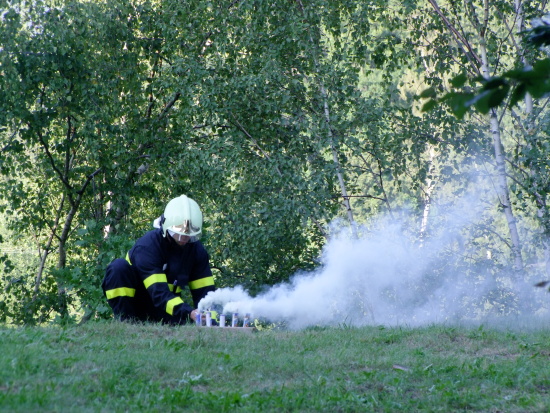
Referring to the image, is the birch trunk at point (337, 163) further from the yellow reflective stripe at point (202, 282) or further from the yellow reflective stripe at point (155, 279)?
the yellow reflective stripe at point (155, 279)

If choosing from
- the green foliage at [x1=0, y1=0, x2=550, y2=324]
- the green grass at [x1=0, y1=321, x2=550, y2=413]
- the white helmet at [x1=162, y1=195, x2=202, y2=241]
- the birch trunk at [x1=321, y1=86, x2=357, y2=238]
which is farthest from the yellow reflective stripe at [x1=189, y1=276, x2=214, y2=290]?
the birch trunk at [x1=321, y1=86, x2=357, y2=238]

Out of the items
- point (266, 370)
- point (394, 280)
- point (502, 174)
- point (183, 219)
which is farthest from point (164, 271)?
point (502, 174)

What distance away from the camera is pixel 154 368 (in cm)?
578

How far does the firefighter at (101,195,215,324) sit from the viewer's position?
28.4 feet

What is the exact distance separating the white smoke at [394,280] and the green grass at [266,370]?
5.39 m

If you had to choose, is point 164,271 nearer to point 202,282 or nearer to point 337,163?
point 202,282

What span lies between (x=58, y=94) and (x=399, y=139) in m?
7.00

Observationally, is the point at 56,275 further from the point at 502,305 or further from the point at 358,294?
the point at 502,305

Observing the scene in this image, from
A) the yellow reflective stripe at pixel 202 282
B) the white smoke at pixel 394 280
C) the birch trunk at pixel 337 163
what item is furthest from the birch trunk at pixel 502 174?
the yellow reflective stripe at pixel 202 282

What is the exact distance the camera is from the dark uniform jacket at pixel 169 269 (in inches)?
339

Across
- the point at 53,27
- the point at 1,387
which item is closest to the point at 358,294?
the point at 53,27

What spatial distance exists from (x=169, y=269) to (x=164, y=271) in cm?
11

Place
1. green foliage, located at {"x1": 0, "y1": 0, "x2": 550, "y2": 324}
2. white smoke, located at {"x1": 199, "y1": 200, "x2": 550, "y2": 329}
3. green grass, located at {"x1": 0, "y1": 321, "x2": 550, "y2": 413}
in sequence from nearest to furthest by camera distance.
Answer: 1. green grass, located at {"x1": 0, "y1": 321, "x2": 550, "y2": 413}
2. white smoke, located at {"x1": 199, "y1": 200, "x2": 550, "y2": 329}
3. green foliage, located at {"x1": 0, "y1": 0, "x2": 550, "y2": 324}

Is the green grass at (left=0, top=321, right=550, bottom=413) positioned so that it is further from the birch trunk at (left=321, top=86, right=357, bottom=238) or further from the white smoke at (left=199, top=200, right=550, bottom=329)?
the birch trunk at (left=321, top=86, right=357, bottom=238)
